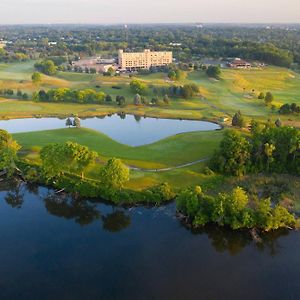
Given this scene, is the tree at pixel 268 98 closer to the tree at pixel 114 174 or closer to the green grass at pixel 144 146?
Answer: the green grass at pixel 144 146

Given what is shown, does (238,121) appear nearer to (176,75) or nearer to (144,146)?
(144,146)

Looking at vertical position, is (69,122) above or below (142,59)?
below

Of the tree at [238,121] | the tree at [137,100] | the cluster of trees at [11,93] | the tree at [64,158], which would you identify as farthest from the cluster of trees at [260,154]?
the cluster of trees at [11,93]

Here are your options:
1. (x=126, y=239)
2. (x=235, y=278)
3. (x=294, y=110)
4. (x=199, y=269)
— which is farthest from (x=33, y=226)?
(x=294, y=110)

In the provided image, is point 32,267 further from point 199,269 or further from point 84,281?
point 199,269

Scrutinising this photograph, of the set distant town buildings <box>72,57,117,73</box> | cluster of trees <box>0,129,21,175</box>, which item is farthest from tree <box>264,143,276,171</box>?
distant town buildings <box>72,57,117,73</box>

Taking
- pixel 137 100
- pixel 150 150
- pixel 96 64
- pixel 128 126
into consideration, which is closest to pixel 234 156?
pixel 150 150
